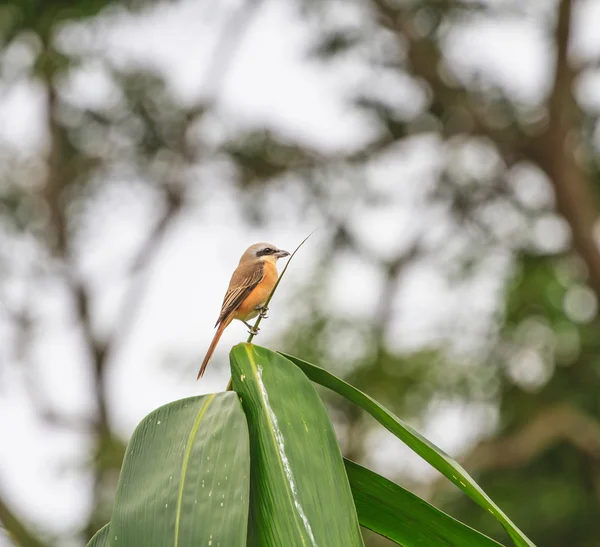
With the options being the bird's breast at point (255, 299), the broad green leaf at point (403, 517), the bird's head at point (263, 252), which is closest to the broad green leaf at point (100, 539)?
the broad green leaf at point (403, 517)

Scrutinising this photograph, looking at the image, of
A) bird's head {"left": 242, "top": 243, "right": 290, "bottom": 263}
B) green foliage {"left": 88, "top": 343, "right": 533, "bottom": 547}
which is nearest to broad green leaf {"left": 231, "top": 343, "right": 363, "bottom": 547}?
green foliage {"left": 88, "top": 343, "right": 533, "bottom": 547}

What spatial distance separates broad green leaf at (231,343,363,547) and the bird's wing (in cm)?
149

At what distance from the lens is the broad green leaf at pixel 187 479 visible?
1.18 meters

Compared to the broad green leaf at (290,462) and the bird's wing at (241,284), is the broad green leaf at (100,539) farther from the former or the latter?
the bird's wing at (241,284)

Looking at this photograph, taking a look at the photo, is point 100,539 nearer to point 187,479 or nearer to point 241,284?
point 187,479

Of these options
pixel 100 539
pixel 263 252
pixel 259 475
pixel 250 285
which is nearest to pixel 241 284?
pixel 250 285

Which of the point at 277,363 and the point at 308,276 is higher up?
the point at 308,276

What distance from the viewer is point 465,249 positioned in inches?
391

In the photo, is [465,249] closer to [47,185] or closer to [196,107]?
[196,107]

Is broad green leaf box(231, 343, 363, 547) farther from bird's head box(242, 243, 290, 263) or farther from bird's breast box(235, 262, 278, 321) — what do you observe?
bird's head box(242, 243, 290, 263)

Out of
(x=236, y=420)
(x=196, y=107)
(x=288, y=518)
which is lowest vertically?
(x=288, y=518)

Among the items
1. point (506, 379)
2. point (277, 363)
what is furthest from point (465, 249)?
point (277, 363)

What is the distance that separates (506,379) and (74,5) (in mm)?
6070

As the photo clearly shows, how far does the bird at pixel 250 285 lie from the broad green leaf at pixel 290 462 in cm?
144
